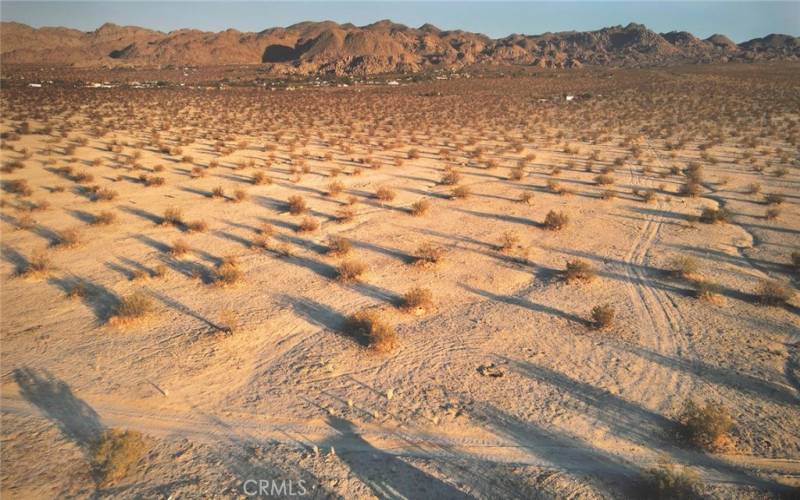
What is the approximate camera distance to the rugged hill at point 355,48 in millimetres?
106062

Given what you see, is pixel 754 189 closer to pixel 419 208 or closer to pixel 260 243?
pixel 419 208

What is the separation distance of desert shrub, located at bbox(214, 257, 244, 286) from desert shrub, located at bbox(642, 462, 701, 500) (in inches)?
278

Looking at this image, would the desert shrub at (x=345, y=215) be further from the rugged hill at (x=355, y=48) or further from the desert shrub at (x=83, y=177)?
the rugged hill at (x=355, y=48)

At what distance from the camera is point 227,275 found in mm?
8336

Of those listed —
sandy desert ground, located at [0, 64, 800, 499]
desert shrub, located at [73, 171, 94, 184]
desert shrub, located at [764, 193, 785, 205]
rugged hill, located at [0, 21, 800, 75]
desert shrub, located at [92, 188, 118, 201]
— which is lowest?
sandy desert ground, located at [0, 64, 800, 499]

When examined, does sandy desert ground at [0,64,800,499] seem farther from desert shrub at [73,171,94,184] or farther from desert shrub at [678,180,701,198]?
desert shrub at [73,171,94,184]

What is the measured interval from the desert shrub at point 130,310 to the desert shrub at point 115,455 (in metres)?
2.76

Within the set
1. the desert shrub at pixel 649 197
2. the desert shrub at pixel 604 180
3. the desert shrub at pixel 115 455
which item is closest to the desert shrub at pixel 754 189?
the desert shrub at pixel 649 197

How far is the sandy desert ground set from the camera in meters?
4.64

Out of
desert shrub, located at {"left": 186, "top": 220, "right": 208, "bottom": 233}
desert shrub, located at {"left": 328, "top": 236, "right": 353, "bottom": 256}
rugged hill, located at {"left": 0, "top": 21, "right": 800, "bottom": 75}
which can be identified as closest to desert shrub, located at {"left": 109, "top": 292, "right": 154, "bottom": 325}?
desert shrub, located at {"left": 328, "top": 236, "right": 353, "bottom": 256}

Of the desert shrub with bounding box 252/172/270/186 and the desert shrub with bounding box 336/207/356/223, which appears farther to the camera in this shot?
the desert shrub with bounding box 252/172/270/186

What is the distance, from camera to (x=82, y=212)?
40.6 feet

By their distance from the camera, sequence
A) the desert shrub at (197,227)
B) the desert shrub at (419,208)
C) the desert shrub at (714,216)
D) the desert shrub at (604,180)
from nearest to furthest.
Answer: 1. the desert shrub at (197,227)
2. the desert shrub at (714,216)
3. the desert shrub at (419,208)
4. the desert shrub at (604,180)

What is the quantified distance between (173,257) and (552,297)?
793 centimetres
